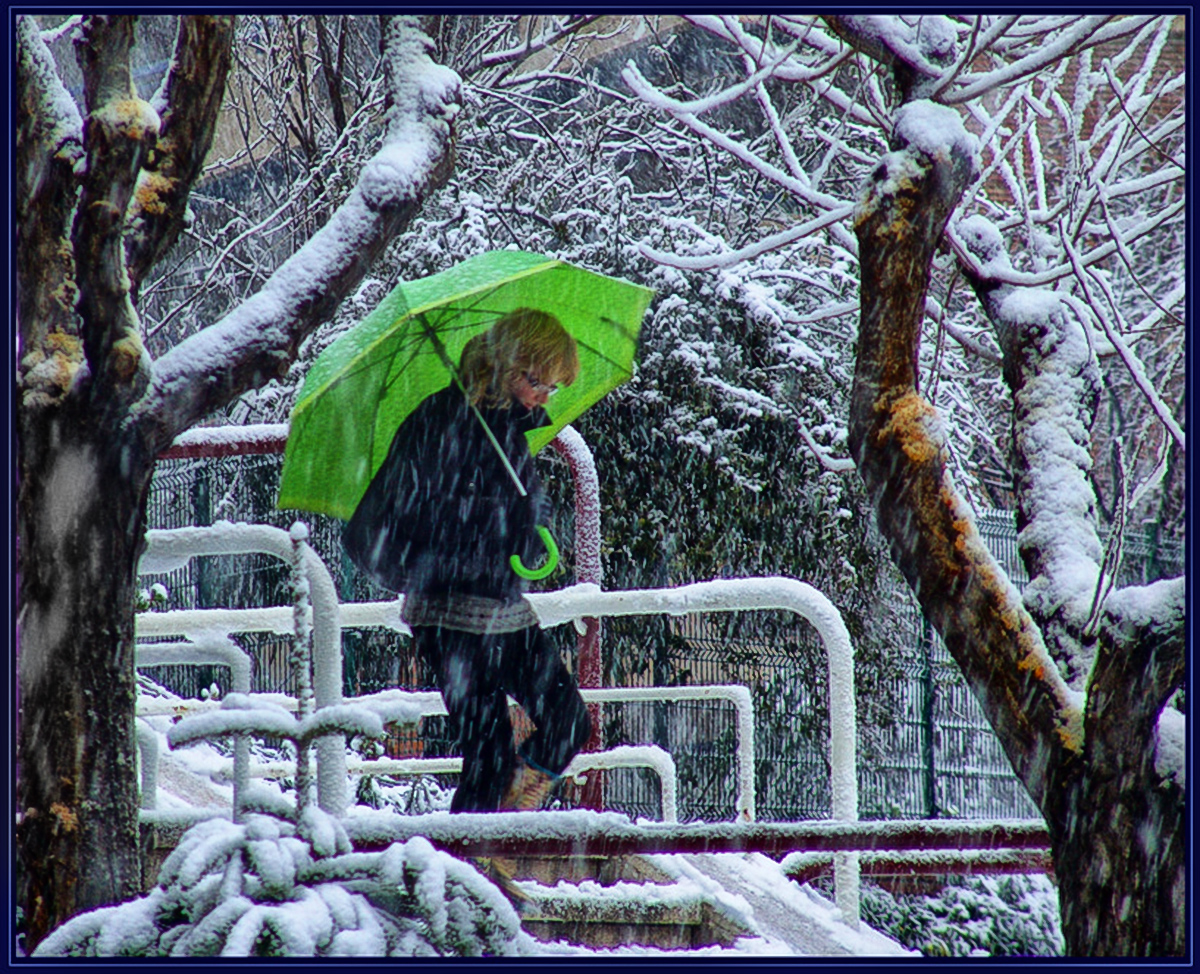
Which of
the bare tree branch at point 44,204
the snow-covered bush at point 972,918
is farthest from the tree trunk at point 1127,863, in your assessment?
the snow-covered bush at point 972,918

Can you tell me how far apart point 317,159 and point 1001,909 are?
6455 millimetres

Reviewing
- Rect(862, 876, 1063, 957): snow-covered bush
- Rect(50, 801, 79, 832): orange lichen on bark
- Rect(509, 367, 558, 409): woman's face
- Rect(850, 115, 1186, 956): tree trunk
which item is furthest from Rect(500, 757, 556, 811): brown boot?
Rect(862, 876, 1063, 957): snow-covered bush

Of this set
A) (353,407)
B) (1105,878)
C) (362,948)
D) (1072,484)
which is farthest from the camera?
(353,407)

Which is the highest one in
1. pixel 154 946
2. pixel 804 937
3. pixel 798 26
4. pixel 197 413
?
pixel 798 26

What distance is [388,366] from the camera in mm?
4371

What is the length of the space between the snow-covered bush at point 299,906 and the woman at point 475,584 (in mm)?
1237

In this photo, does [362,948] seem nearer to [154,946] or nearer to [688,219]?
[154,946]

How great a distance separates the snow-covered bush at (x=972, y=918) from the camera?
7.33 meters

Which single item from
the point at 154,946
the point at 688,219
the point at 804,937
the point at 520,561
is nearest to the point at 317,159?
the point at 688,219

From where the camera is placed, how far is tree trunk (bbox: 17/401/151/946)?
2840 mm

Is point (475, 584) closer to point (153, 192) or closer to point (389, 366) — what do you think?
point (389, 366)

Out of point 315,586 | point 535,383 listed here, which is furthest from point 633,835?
point 535,383

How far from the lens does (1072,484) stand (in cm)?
291

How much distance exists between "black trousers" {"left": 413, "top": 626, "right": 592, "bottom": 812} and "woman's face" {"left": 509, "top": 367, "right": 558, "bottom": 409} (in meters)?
0.69
